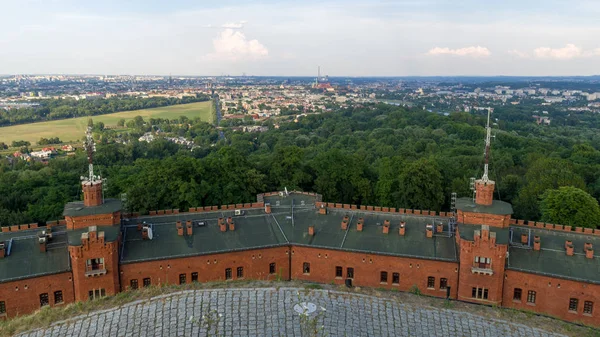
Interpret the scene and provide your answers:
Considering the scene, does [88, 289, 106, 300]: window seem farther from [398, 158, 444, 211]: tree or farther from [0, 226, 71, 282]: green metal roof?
[398, 158, 444, 211]: tree

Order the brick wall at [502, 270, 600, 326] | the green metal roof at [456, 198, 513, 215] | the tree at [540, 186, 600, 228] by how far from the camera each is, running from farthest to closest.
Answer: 1. the tree at [540, 186, 600, 228]
2. the green metal roof at [456, 198, 513, 215]
3. the brick wall at [502, 270, 600, 326]

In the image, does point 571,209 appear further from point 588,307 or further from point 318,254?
point 318,254

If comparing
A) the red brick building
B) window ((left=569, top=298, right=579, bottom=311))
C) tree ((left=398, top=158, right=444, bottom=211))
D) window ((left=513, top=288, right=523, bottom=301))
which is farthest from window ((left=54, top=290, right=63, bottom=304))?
tree ((left=398, top=158, right=444, bottom=211))

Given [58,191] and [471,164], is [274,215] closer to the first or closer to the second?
[58,191]

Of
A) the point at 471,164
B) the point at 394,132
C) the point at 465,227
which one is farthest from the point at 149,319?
the point at 394,132

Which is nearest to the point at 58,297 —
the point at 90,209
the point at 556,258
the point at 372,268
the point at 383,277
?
the point at 90,209

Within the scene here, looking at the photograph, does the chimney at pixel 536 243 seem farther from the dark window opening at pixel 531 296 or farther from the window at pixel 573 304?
the window at pixel 573 304
